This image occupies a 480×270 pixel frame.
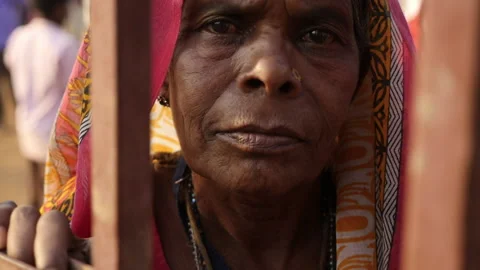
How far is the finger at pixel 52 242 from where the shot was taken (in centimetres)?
95

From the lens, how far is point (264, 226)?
153 cm

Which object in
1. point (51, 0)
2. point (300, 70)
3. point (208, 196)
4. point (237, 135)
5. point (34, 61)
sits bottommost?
point (208, 196)

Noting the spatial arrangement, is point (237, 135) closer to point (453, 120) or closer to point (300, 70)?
point (300, 70)

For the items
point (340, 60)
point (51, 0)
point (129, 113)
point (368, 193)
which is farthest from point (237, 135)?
point (51, 0)

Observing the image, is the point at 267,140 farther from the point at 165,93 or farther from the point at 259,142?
the point at 165,93

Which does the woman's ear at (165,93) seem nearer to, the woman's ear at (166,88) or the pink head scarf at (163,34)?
the woman's ear at (166,88)

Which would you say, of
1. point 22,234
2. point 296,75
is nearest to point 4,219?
point 22,234

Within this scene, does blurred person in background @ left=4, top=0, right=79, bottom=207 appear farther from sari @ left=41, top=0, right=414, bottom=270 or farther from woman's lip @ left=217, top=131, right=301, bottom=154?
woman's lip @ left=217, top=131, right=301, bottom=154

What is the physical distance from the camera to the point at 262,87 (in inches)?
47.8

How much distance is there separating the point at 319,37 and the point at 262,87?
8.7 inches

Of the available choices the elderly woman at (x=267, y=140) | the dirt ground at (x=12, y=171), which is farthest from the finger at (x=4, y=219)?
the dirt ground at (x=12, y=171)

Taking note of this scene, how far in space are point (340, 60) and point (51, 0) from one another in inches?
121

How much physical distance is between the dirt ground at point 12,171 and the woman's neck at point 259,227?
145 inches

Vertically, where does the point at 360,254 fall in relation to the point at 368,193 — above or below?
below
